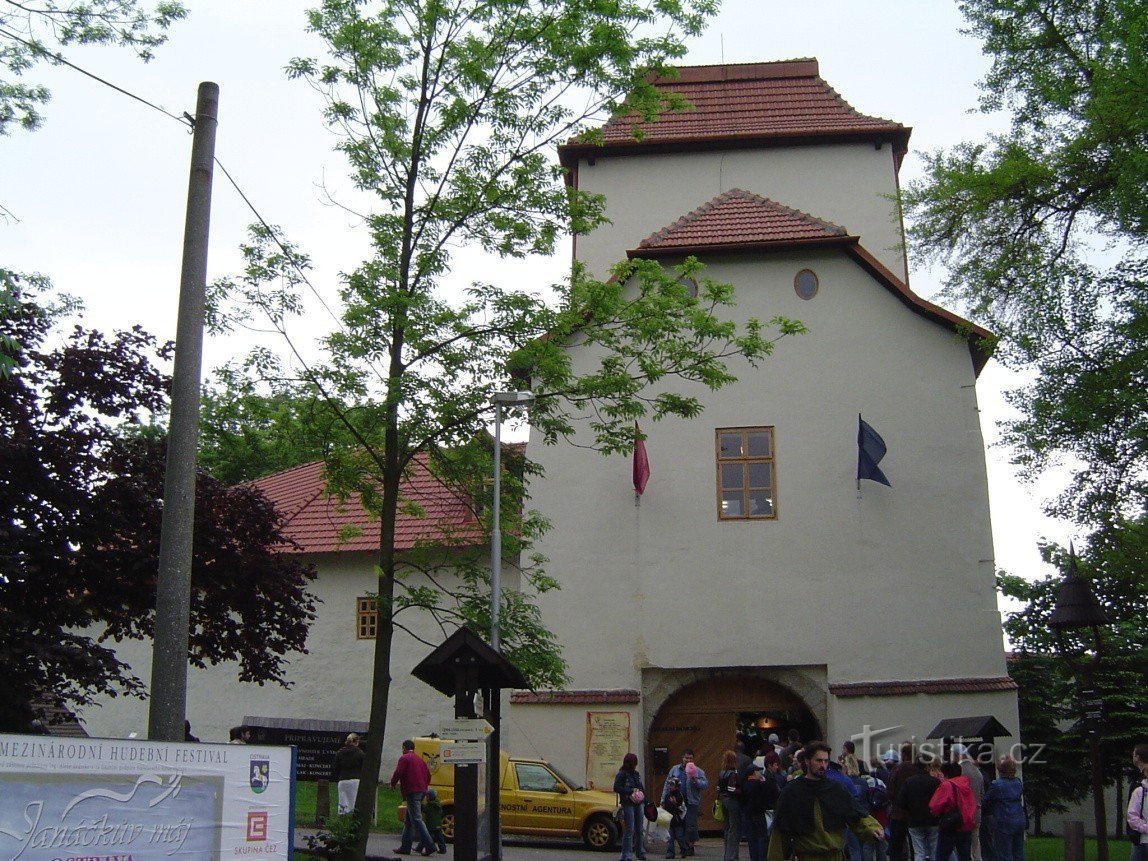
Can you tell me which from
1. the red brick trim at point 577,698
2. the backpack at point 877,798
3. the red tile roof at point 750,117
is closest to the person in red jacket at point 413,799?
the red brick trim at point 577,698

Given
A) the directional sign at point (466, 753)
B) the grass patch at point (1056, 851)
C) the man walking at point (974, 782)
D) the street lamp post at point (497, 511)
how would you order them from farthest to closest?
the grass patch at point (1056, 851), the street lamp post at point (497, 511), the man walking at point (974, 782), the directional sign at point (466, 753)

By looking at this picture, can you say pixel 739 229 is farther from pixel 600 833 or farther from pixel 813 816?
pixel 813 816

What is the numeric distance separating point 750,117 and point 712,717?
14070 mm

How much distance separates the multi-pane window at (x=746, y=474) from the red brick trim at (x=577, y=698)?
3.78 m

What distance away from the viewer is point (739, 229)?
25.7 m

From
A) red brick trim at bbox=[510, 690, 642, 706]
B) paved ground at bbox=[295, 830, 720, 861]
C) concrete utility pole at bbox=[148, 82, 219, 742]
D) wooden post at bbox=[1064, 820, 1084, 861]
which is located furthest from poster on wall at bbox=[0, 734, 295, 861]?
red brick trim at bbox=[510, 690, 642, 706]

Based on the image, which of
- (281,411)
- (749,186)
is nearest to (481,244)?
(281,411)

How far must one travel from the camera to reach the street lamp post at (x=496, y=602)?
14.5m

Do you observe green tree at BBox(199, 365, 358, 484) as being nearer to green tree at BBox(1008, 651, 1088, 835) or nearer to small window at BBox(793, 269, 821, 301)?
small window at BBox(793, 269, 821, 301)

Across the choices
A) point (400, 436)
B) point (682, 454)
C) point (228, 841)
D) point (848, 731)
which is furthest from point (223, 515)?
point (848, 731)

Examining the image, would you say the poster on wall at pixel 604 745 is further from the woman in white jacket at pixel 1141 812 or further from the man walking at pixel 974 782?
the woman in white jacket at pixel 1141 812

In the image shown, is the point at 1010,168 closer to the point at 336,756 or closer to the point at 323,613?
the point at 336,756

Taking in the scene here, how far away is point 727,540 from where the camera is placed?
23.7m

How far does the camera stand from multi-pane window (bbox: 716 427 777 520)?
23984mm
